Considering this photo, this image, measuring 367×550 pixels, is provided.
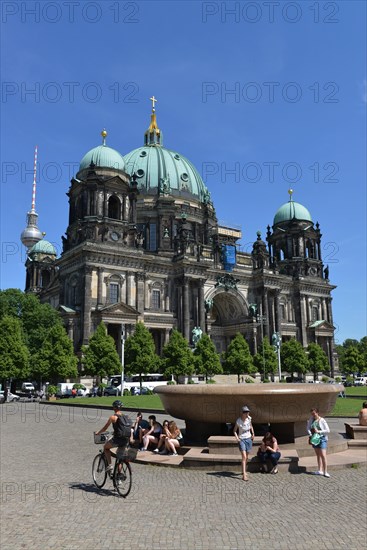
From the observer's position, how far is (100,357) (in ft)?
175

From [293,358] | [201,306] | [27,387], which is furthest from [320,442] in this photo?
[27,387]

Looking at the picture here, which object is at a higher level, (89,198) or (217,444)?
(89,198)

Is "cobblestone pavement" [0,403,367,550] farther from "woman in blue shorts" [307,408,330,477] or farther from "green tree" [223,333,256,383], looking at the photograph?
"green tree" [223,333,256,383]

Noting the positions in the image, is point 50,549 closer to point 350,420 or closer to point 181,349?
point 350,420

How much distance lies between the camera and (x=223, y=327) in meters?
83.2

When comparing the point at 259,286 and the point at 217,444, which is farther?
the point at 259,286

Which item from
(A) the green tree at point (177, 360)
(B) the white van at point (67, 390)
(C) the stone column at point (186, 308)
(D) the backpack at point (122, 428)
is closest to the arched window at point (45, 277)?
(C) the stone column at point (186, 308)

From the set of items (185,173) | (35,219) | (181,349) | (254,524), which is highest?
(35,219)

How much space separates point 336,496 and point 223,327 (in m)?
72.9

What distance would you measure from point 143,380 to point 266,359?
19940 mm

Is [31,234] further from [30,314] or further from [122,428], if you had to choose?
[122,428]

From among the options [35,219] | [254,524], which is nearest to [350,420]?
[254,524]

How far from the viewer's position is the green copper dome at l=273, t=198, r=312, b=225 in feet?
300

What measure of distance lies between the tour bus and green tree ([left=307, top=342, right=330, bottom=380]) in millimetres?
26258
